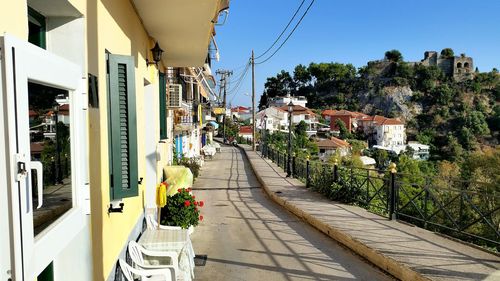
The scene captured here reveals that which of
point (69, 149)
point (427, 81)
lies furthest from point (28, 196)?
point (427, 81)

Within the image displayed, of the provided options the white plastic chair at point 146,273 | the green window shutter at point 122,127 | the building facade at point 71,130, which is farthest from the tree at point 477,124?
the green window shutter at point 122,127

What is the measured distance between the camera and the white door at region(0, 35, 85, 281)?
3.93ft

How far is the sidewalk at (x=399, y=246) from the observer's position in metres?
4.45

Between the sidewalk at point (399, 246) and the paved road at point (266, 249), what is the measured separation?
0.19 meters

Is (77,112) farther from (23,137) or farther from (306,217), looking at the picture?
(306,217)

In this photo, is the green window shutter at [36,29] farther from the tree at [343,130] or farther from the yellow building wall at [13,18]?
the tree at [343,130]

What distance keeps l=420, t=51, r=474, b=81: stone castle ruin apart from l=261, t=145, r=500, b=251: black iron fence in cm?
12005

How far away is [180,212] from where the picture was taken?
6445 mm

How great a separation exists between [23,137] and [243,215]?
7.80 metres

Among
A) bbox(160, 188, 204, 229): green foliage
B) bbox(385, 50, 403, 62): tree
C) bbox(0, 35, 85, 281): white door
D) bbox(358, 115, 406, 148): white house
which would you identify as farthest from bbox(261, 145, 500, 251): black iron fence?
bbox(385, 50, 403, 62): tree

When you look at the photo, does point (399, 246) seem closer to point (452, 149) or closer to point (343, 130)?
point (452, 149)

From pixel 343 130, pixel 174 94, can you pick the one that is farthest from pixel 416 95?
pixel 174 94

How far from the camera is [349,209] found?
8.40 meters

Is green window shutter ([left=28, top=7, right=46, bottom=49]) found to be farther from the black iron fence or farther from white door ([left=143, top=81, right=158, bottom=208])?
the black iron fence
